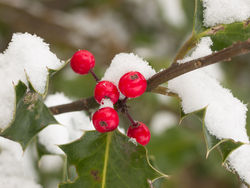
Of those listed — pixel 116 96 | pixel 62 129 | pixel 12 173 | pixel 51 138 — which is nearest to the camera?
pixel 116 96

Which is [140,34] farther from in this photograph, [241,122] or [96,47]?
[241,122]

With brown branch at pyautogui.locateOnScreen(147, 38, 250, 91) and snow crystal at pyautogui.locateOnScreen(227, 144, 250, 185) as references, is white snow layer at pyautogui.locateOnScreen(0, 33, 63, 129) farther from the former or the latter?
snow crystal at pyautogui.locateOnScreen(227, 144, 250, 185)

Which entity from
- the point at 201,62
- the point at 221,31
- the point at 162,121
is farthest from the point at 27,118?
the point at 162,121

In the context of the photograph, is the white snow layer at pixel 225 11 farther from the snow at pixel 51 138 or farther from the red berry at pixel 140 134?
the snow at pixel 51 138

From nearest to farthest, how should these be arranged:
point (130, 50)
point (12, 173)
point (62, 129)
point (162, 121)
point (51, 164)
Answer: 1. point (12, 173)
2. point (62, 129)
3. point (51, 164)
4. point (162, 121)
5. point (130, 50)

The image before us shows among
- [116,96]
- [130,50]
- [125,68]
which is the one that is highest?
[130,50]

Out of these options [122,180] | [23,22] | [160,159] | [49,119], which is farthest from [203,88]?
[23,22]

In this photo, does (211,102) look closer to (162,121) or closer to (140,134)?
(140,134)

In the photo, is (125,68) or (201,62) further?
(125,68)
